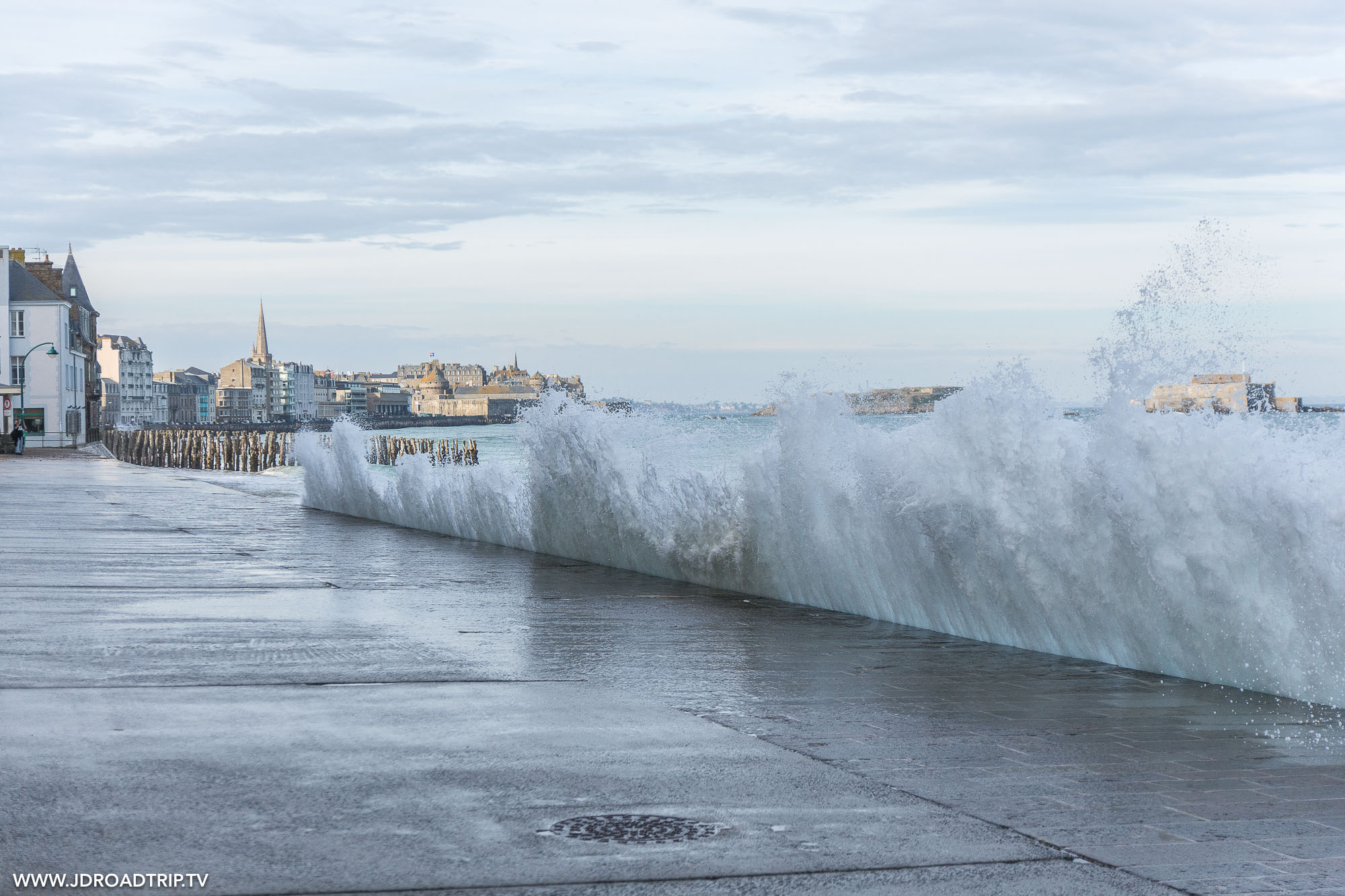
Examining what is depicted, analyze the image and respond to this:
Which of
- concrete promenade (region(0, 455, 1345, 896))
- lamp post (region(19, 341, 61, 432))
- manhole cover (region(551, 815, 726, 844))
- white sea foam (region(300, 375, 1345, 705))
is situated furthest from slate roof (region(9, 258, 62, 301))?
manhole cover (region(551, 815, 726, 844))

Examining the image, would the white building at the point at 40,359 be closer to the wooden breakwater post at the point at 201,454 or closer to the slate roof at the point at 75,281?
the wooden breakwater post at the point at 201,454

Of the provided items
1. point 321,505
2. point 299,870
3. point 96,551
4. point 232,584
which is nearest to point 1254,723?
point 299,870

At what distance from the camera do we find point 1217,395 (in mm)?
9820

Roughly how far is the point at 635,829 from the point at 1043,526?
18.3 feet

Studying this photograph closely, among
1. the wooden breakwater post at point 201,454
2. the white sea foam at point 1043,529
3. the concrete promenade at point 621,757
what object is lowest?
the wooden breakwater post at point 201,454

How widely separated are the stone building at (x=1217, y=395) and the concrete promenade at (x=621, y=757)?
1859mm

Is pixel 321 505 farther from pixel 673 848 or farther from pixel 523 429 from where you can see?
pixel 673 848

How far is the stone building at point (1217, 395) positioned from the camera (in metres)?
9.55

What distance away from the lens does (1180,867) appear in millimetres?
4773

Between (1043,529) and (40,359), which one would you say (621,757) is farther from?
(40,359)

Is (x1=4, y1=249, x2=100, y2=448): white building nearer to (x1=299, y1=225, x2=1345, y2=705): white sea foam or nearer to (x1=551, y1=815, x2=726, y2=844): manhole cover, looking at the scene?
(x1=299, y1=225, x2=1345, y2=705): white sea foam

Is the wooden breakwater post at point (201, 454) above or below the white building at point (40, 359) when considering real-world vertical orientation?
below

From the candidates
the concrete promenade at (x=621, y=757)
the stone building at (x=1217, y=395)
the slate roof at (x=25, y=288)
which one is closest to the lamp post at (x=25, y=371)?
the slate roof at (x=25, y=288)

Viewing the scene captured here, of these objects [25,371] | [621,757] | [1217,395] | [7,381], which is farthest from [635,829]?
[7,381]
